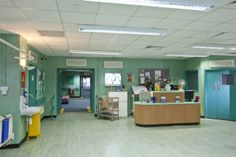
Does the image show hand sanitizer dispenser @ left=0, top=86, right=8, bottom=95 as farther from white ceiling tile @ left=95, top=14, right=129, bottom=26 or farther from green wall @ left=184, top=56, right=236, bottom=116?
green wall @ left=184, top=56, right=236, bottom=116

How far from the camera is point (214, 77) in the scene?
952 cm

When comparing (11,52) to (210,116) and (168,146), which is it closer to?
(168,146)

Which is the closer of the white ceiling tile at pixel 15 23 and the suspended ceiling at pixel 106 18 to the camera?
the suspended ceiling at pixel 106 18

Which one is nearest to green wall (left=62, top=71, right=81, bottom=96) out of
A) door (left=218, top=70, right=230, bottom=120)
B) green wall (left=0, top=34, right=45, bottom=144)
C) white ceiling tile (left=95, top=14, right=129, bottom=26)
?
door (left=218, top=70, right=230, bottom=120)

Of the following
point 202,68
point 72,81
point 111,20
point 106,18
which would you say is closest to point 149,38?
point 111,20

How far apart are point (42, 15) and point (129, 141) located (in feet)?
12.1

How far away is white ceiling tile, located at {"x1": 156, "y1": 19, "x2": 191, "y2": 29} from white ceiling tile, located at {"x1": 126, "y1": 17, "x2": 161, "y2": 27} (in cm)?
15

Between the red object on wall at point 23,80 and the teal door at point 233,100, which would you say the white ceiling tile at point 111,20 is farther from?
the teal door at point 233,100

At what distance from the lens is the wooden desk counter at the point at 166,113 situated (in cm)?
759

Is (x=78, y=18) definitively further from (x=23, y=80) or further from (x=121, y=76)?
(x=121, y=76)

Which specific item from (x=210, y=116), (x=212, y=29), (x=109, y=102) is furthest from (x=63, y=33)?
(x=210, y=116)

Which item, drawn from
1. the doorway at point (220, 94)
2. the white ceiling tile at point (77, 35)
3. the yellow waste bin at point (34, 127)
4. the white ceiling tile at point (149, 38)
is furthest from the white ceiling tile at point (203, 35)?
the yellow waste bin at point (34, 127)

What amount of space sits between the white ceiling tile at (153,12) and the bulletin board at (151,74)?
670 centimetres

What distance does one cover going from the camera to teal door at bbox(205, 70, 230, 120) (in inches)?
362
